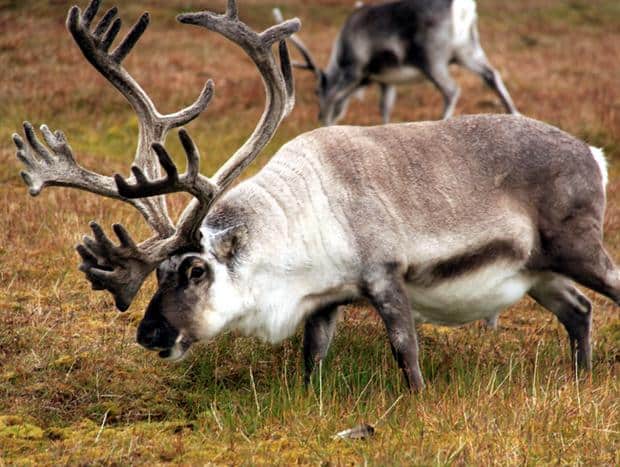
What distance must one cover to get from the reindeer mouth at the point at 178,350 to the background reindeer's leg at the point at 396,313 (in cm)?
96

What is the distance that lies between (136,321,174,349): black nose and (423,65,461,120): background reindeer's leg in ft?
25.0

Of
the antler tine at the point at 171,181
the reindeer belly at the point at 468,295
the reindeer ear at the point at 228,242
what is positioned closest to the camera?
the antler tine at the point at 171,181

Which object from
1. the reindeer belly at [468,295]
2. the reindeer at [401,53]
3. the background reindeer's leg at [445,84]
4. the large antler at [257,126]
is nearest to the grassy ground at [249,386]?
the reindeer belly at [468,295]

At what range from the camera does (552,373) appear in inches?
225

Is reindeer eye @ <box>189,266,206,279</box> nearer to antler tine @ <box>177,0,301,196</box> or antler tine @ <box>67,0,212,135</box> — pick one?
antler tine @ <box>177,0,301,196</box>

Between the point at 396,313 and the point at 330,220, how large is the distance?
58 centimetres

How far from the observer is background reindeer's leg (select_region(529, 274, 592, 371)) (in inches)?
243

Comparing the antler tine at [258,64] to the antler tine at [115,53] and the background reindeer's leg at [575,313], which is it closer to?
the antler tine at [115,53]

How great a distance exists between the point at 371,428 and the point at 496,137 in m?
1.98

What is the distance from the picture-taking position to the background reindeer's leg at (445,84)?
476 inches

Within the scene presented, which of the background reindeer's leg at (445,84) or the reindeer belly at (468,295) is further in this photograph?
the background reindeer's leg at (445,84)

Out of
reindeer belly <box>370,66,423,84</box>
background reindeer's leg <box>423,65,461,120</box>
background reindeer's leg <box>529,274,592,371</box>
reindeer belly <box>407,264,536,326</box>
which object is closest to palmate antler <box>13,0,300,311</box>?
reindeer belly <box>407,264,536,326</box>

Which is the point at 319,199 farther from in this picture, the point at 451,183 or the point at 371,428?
the point at 371,428

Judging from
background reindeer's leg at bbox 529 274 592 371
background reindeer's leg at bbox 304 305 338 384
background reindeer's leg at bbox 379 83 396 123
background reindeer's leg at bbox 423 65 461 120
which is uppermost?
background reindeer's leg at bbox 304 305 338 384
